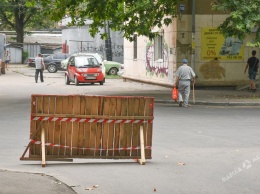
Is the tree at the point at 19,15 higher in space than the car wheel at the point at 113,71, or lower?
higher

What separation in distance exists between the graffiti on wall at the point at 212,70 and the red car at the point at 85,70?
7588mm

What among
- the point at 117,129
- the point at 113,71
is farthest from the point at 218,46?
the point at 117,129

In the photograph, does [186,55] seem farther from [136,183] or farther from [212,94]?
[136,183]

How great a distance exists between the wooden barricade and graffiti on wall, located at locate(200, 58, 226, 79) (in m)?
24.1

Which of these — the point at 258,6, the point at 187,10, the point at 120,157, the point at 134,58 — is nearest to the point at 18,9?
the point at 134,58

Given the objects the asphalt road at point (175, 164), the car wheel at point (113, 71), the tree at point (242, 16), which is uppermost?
the tree at point (242, 16)

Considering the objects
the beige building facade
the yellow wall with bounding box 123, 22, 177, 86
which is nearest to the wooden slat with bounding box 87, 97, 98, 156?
the beige building facade

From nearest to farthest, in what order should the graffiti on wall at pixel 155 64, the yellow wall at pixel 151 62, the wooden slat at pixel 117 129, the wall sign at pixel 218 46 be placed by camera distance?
the wooden slat at pixel 117 129 < the wall sign at pixel 218 46 < the yellow wall at pixel 151 62 < the graffiti on wall at pixel 155 64

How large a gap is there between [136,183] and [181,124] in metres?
9.10

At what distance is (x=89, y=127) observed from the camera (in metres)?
12.8

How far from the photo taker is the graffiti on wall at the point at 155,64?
38703mm

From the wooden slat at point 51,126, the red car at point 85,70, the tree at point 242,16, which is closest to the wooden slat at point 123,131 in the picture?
the wooden slat at point 51,126

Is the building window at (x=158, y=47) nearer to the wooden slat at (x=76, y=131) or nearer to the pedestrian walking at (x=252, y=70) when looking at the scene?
the pedestrian walking at (x=252, y=70)

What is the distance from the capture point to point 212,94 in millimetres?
32719
